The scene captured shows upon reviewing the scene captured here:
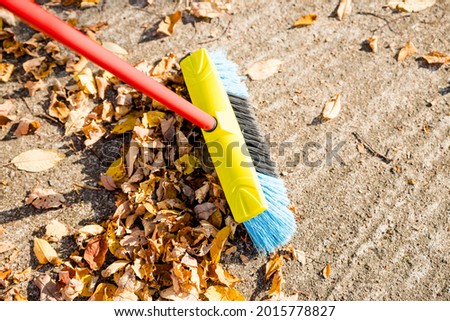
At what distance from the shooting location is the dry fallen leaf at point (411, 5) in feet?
10.1

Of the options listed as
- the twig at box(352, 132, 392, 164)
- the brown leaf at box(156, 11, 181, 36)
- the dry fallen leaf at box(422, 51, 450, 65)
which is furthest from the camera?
the brown leaf at box(156, 11, 181, 36)

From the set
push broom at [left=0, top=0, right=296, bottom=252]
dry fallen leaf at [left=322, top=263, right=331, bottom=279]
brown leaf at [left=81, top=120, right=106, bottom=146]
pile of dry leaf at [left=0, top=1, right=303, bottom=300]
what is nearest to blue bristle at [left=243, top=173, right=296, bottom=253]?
push broom at [left=0, top=0, right=296, bottom=252]

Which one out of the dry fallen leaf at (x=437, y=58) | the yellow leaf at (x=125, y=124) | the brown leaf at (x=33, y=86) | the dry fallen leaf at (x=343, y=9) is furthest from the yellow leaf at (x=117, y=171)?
the dry fallen leaf at (x=437, y=58)

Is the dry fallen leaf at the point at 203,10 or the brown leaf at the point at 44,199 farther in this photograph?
the dry fallen leaf at the point at 203,10

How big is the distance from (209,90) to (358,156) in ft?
3.17

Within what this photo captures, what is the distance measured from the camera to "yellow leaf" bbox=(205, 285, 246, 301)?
233 centimetres

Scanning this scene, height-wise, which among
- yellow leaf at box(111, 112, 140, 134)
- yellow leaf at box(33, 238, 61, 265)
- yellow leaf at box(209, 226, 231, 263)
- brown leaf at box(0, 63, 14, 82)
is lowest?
yellow leaf at box(33, 238, 61, 265)

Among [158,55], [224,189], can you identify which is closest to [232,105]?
[224,189]

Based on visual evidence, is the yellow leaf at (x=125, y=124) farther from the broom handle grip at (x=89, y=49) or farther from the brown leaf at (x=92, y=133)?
the broom handle grip at (x=89, y=49)

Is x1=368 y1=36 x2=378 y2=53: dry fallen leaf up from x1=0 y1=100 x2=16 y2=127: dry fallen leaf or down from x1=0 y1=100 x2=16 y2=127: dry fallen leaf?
up

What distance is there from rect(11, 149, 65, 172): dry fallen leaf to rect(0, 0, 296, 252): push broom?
0.89 metres

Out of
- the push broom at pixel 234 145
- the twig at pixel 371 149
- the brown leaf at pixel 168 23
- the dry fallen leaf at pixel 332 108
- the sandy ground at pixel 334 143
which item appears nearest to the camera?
the push broom at pixel 234 145

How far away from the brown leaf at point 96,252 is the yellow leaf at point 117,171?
348 mm

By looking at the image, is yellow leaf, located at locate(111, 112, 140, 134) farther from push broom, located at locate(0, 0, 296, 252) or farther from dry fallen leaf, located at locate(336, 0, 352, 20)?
dry fallen leaf, located at locate(336, 0, 352, 20)
